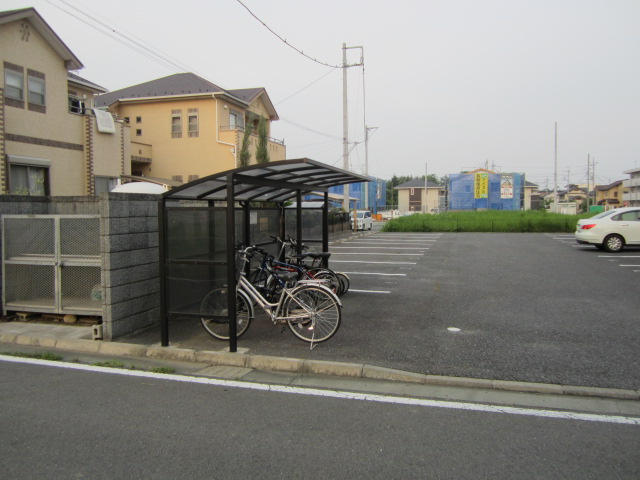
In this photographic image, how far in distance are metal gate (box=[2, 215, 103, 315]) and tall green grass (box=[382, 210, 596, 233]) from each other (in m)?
27.1

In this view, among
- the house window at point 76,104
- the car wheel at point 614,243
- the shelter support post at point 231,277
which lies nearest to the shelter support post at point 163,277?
the shelter support post at point 231,277

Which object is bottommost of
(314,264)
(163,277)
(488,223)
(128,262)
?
(314,264)

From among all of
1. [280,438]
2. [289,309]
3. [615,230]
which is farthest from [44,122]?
[615,230]

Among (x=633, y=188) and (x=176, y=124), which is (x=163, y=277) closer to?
(x=176, y=124)

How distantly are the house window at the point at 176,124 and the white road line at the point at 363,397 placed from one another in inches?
945

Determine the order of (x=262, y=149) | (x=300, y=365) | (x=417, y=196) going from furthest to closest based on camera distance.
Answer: (x=417, y=196) → (x=262, y=149) → (x=300, y=365)

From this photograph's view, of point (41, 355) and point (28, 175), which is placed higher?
point (28, 175)

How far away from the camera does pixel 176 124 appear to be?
27750mm

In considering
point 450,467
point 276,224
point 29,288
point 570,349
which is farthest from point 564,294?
point 29,288

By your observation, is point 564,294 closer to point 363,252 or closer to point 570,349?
point 570,349

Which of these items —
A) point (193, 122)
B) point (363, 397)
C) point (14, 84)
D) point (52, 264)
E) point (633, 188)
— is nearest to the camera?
point (363, 397)

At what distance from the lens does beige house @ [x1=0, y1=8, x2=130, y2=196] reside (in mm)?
15812

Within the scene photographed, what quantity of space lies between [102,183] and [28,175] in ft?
12.8

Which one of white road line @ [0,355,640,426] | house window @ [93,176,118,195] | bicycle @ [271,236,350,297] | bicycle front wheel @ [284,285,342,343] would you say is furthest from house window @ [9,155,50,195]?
bicycle front wheel @ [284,285,342,343]
